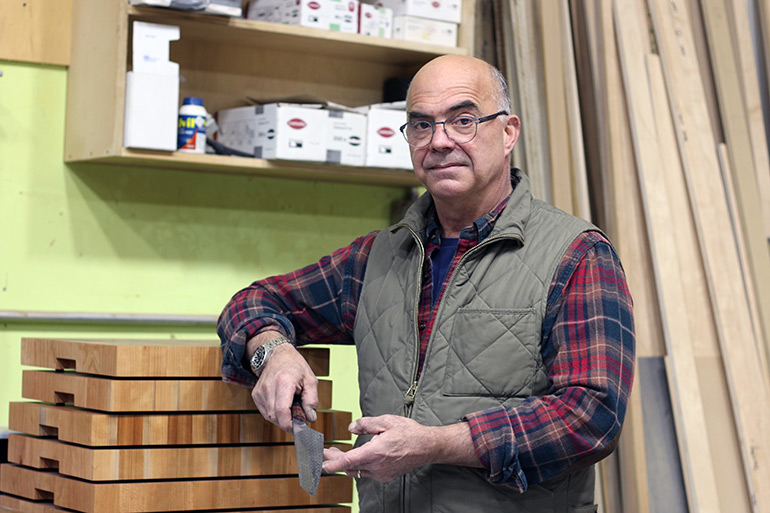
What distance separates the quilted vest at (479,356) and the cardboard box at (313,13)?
1127mm

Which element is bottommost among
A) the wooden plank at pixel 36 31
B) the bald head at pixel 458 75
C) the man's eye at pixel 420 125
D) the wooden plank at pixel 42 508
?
the wooden plank at pixel 42 508

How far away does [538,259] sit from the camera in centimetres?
162

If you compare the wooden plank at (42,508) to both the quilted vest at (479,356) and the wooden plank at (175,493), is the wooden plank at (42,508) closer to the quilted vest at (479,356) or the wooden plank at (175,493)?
the wooden plank at (175,493)

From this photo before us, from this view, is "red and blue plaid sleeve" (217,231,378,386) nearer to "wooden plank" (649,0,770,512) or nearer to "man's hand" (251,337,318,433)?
"man's hand" (251,337,318,433)

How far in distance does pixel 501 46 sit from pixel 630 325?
1.79 meters

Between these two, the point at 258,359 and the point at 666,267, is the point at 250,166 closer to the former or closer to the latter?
the point at 258,359

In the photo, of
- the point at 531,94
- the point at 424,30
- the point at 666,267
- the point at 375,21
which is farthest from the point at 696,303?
the point at 375,21

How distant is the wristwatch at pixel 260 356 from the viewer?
1.74m

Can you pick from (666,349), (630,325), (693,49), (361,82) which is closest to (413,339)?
(630,325)

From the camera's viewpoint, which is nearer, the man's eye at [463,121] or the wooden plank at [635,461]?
the man's eye at [463,121]

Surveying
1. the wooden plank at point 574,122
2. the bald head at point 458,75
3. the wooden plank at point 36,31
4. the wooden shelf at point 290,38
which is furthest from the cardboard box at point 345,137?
the bald head at point 458,75

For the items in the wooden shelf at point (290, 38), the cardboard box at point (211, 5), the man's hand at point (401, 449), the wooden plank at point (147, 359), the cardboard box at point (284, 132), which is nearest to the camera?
the man's hand at point (401, 449)

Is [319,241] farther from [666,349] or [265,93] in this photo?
[666,349]

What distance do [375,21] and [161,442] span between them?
1534 mm
